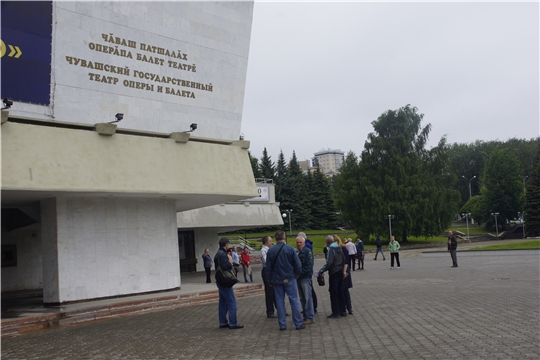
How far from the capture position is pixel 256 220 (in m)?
31.9

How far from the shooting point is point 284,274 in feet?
30.5

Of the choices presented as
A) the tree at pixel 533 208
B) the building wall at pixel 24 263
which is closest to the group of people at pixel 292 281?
the building wall at pixel 24 263

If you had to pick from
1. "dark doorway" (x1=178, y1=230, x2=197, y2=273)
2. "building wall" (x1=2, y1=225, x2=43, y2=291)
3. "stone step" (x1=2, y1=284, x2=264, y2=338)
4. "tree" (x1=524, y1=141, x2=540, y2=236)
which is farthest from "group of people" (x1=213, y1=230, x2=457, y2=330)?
"tree" (x1=524, y1=141, x2=540, y2=236)

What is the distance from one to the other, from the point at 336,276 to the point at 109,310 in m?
6.35

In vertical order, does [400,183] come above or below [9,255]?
above

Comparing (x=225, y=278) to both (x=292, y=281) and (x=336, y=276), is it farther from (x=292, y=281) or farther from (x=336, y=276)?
(x=336, y=276)

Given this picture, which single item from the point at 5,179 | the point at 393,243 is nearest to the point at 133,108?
the point at 5,179

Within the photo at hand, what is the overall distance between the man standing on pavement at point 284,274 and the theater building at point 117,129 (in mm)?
6081

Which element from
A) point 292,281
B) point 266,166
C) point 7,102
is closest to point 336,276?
point 292,281

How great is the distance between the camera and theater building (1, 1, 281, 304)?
1263 centimetres

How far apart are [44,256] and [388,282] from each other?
10586mm

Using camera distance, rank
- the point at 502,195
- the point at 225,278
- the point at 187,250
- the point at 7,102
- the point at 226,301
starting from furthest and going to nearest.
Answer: the point at 502,195 < the point at 187,250 < the point at 7,102 < the point at 226,301 < the point at 225,278

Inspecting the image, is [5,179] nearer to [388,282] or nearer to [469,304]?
[469,304]

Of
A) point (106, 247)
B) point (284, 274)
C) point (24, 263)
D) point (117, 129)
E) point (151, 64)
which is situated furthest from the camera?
point (24, 263)
